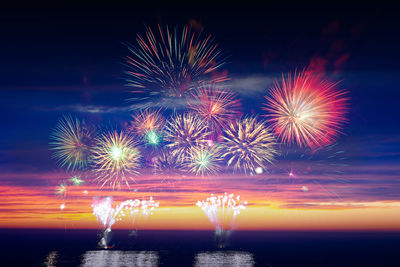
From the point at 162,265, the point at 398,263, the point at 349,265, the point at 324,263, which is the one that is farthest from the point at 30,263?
the point at 398,263

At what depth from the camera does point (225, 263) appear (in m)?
139

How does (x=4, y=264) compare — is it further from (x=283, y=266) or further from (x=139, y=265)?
(x=283, y=266)

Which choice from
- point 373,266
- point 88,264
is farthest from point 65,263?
point 373,266

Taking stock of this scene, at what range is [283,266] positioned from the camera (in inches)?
5300

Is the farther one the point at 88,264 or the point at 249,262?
the point at 249,262

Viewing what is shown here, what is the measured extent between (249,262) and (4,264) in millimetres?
93341

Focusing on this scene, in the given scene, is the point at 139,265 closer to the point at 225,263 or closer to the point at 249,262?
the point at 225,263

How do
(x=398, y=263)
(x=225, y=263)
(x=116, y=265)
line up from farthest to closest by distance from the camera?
1. (x=398, y=263)
2. (x=225, y=263)
3. (x=116, y=265)

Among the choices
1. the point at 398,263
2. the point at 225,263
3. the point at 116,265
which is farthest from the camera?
the point at 398,263

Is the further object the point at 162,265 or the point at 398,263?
the point at 398,263

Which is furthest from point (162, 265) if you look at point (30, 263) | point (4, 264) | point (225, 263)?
point (4, 264)

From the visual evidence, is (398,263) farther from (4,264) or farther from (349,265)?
(4,264)

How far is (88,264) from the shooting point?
134m

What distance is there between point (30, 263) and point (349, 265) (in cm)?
12194
